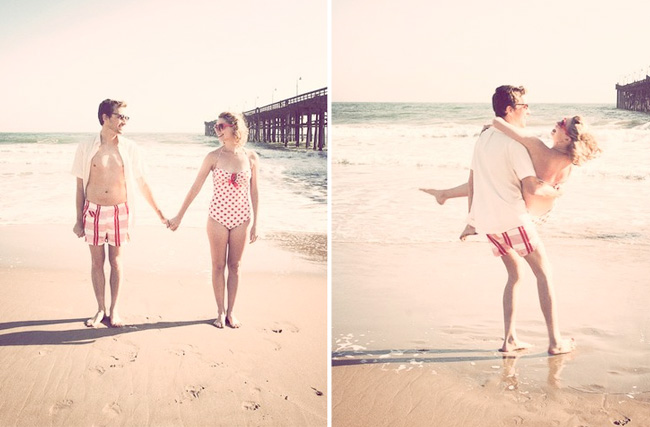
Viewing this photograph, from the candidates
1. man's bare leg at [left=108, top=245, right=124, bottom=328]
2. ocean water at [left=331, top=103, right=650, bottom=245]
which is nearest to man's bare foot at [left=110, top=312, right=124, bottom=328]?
man's bare leg at [left=108, top=245, right=124, bottom=328]

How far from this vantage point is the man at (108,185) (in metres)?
2.94

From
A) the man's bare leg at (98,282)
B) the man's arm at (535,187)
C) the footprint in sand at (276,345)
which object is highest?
the man's arm at (535,187)

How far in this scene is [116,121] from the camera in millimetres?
2994

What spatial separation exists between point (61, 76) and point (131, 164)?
676 mm

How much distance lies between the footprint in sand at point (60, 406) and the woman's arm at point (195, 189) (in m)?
0.83

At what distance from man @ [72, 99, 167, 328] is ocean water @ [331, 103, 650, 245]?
117 cm

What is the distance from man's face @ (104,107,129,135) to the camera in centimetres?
298

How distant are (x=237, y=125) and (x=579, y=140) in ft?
4.70

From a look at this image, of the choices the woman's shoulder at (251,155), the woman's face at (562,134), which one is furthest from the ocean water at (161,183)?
the woman's face at (562,134)

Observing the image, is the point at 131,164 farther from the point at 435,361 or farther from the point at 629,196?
the point at 629,196

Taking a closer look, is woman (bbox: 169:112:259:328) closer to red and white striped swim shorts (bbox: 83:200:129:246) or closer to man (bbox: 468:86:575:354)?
red and white striped swim shorts (bbox: 83:200:129:246)

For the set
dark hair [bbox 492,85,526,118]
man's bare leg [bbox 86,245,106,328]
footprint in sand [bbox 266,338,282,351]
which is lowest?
footprint in sand [bbox 266,338,282,351]

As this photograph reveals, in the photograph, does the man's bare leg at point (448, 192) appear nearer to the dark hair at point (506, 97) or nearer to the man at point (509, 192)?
the man at point (509, 192)

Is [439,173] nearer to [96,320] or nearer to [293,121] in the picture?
[293,121]
